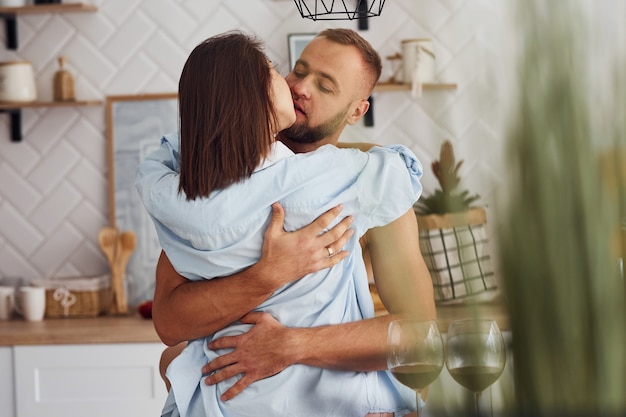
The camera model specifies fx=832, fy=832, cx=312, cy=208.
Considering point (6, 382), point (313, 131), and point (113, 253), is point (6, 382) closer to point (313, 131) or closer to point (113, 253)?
point (113, 253)

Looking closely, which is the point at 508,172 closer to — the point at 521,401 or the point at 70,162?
the point at 521,401

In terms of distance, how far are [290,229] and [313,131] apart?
0.40 meters

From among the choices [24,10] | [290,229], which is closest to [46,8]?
[24,10]

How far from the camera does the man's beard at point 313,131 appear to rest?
1.87 meters

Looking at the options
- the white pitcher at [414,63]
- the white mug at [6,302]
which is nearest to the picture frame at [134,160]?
the white mug at [6,302]

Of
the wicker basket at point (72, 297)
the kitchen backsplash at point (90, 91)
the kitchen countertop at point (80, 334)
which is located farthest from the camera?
the kitchen backsplash at point (90, 91)

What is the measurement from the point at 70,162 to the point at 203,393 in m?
2.19

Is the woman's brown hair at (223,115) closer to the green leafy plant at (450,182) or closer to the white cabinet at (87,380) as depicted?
the green leafy plant at (450,182)

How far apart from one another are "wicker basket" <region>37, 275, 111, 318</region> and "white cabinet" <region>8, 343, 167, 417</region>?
35 cm

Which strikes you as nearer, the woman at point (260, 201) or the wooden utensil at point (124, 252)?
the woman at point (260, 201)

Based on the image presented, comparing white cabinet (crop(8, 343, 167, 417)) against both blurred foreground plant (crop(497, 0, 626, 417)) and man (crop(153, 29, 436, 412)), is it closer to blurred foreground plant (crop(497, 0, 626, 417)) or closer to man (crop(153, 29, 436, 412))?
man (crop(153, 29, 436, 412))

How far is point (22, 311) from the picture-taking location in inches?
132

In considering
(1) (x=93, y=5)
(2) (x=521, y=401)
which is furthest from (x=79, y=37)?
(2) (x=521, y=401)

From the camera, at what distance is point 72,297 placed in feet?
11.0
